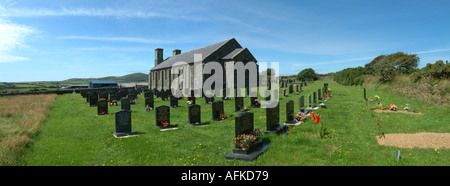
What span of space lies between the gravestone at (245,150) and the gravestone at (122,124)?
541 cm

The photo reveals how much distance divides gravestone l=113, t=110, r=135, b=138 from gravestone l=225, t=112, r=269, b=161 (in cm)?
541

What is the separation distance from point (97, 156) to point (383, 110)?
15.4 meters


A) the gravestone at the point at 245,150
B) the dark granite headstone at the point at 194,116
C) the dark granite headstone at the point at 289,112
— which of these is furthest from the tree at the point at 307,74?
the gravestone at the point at 245,150

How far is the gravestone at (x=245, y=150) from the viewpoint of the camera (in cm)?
635

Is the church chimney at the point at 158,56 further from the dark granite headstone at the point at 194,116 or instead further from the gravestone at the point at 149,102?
the dark granite headstone at the point at 194,116

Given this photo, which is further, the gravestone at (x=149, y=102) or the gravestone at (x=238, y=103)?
the gravestone at (x=149, y=102)

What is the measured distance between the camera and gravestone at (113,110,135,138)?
9.63m

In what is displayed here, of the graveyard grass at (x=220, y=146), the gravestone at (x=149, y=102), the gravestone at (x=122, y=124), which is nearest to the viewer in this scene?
the graveyard grass at (x=220, y=146)

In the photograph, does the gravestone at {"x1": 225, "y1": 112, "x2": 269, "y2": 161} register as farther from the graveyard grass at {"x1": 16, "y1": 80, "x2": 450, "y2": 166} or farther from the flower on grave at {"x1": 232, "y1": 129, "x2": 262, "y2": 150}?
the graveyard grass at {"x1": 16, "y1": 80, "x2": 450, "y2": 166}
